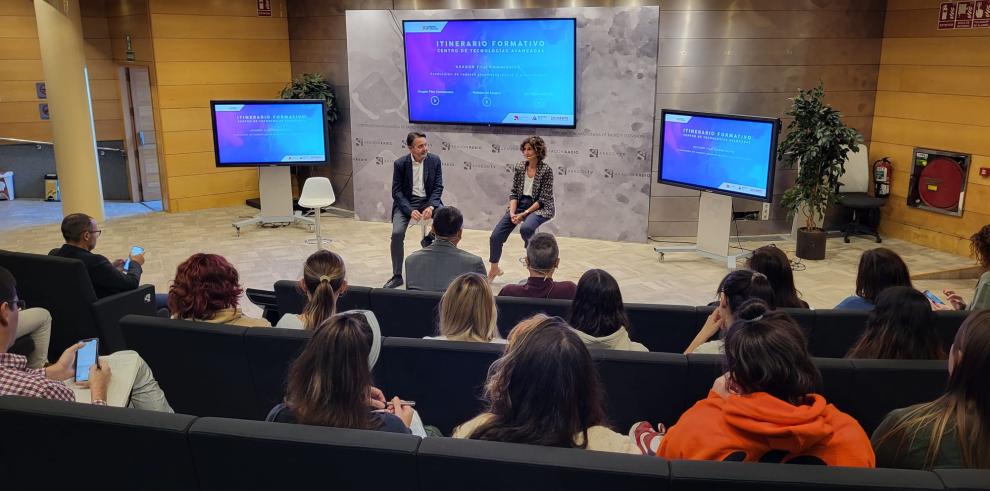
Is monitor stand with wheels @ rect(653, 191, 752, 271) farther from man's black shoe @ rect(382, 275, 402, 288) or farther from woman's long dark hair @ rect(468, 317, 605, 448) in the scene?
woman's long dark hair @ rect(468, 317, 605, 448)

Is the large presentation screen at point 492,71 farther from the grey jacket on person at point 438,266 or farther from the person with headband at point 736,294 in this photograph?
the person with headband at point 736,294

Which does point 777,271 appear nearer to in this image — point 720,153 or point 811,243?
point 720,153

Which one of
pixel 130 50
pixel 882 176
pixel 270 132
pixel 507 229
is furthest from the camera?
pixel 130 50

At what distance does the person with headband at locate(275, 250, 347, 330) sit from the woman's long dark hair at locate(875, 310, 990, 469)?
7.88 feet

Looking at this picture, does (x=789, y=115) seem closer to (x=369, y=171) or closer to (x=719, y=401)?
(x=369, y=171)

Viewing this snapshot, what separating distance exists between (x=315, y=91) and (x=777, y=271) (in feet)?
24.1

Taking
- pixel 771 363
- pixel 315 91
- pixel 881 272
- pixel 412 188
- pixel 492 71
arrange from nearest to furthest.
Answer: pixel 771 363 → pixel 881 272 → pixel 412 188 → pixel 492 71 → pixel 315 91

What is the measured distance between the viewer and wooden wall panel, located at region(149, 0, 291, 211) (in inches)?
392

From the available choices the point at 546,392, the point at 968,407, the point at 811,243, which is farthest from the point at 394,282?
the point at 968,407

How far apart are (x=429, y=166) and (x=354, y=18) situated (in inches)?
114

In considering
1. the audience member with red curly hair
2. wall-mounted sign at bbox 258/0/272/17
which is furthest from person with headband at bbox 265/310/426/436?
wall-mounted sign at bbox 258/0/272/17

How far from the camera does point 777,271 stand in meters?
4.03

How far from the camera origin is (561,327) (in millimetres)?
2260

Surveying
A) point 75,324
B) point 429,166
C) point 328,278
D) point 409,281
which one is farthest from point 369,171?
point 328,278
